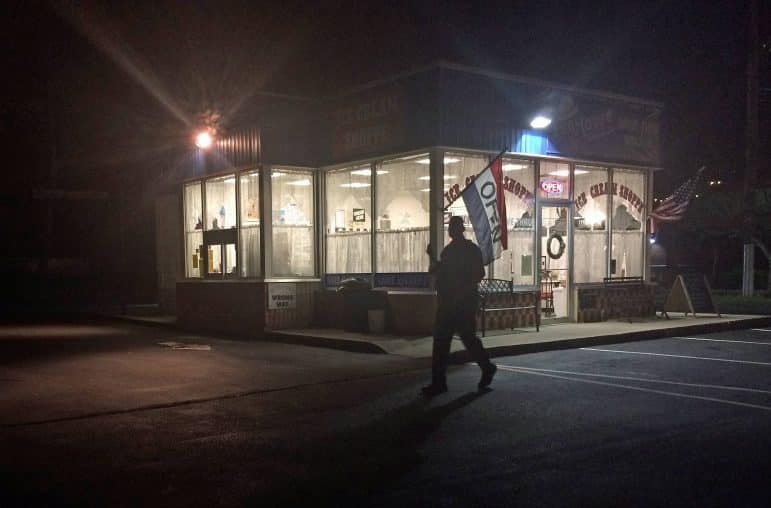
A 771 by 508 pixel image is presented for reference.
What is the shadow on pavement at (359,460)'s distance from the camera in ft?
15.8

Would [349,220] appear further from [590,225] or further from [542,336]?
[590,225]

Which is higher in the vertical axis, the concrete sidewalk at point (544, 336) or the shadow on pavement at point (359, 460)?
the concrete sidewalk at point (544, 336)

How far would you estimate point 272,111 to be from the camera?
15.5m

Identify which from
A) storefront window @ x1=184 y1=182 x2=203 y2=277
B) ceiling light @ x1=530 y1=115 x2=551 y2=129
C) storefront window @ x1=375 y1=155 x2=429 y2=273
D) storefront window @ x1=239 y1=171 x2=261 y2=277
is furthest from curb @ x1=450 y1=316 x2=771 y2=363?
storefront window @ x1=184 y1=182 x2=203 y2=277

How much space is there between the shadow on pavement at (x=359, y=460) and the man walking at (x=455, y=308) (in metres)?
0.98

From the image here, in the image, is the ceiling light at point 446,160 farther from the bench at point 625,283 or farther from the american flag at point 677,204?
the american flag at point 677,204

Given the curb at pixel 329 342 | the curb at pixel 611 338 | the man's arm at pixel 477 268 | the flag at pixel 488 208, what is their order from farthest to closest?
the flag at pixel 488 208 → the curb at pixel 329 342 → the curb at pixel 611 338 → the man's arm at pixel 477 268

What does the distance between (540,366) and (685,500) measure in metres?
5.83

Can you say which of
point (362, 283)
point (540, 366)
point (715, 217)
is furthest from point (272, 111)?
point (715, 217)

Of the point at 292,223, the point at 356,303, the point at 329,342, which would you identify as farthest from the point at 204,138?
the point at 329,342

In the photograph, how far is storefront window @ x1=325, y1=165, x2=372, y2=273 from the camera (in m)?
15.1

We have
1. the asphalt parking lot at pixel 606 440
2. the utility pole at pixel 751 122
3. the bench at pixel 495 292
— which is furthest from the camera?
the utility pole at pixel 751 122

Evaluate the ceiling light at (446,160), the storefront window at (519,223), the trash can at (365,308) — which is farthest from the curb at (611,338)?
the ceiling light at (446,160)

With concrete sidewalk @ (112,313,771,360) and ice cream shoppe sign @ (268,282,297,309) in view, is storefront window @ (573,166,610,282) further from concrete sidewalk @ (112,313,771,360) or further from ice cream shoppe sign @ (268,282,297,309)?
ice cream shoppe sign @ (268,282,297,309)
